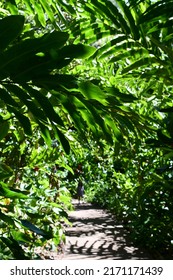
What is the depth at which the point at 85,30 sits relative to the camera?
4.25 feet

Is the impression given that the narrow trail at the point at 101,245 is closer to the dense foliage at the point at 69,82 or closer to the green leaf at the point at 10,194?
the dense foliage at the point at 69,82

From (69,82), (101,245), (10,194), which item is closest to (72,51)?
(69,82)

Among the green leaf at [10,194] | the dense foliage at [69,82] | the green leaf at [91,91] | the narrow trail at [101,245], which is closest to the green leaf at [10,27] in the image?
the dense foliage at [69,82]

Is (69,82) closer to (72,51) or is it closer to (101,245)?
(72,51)

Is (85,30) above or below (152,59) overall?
above

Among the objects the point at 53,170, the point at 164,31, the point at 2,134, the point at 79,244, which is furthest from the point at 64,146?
the point at 79,244

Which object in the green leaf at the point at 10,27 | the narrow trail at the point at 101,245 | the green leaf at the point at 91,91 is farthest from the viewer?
the narrow trail at the point at 101,245

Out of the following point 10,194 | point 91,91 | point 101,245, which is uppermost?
point 91,91

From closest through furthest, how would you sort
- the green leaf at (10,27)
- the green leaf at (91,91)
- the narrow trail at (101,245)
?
the green leaf at (10,27) < the green leaf at (91,91) < the narrow trail at (101,245)

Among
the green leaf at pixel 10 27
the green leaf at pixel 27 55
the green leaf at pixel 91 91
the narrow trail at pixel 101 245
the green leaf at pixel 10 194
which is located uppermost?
the green leaf at pixel 10 27

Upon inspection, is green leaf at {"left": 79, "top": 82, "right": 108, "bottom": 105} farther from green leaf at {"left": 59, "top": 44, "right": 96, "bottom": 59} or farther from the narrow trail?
the narrow trail
